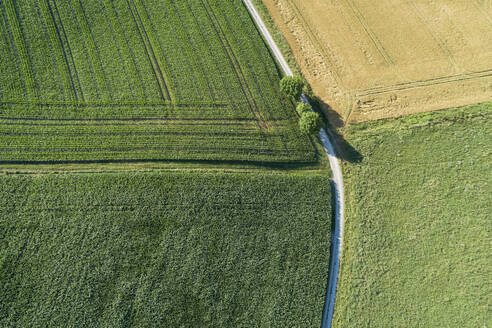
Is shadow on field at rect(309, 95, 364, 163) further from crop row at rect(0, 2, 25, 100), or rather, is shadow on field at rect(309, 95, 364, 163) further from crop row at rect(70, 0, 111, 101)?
crop row at rect(0, 2, 25, 100)

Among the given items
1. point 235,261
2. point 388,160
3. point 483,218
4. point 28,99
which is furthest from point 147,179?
point 483,218

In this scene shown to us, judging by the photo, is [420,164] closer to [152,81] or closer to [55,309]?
[152,81]

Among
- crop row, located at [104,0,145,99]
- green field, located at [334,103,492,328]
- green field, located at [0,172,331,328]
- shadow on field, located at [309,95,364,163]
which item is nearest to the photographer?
green field, located at [0,172,331,328]

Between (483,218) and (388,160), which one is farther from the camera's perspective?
(388,160)

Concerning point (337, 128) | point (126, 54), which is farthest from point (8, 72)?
point (337, 128)

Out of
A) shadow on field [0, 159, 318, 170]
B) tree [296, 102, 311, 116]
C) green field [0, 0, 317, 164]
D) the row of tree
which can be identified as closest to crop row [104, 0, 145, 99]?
green field [0, 0, 317, 164]

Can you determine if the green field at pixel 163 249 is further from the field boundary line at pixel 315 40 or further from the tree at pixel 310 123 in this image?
the field boundary line at pixel 315 40

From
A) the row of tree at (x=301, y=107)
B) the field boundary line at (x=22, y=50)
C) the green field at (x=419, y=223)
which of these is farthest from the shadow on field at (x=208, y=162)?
the field boundary line at (x=22, y=50)
